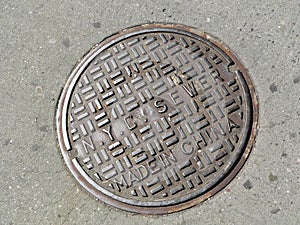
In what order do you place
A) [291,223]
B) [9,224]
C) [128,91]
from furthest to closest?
1. [128,91]
2. [9,224]
3. [291,223]

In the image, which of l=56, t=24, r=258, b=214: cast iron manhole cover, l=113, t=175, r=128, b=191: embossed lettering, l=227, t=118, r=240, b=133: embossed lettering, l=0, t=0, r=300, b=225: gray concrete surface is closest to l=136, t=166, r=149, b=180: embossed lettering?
l=56, t=24, r=258, b=214: cast iron manhole cover

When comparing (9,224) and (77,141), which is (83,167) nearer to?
(77,141)

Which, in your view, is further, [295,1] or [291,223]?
[295,1]

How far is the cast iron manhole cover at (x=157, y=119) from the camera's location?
121 inches

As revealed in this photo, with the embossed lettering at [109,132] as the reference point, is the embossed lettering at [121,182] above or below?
below

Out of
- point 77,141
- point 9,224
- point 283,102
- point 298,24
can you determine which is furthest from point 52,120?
point 298,24

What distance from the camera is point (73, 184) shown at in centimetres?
318

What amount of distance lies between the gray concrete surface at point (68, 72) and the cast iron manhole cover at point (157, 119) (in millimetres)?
86

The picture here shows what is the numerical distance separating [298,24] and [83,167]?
187 centimetres

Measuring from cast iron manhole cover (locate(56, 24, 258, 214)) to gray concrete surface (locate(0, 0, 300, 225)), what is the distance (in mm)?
86

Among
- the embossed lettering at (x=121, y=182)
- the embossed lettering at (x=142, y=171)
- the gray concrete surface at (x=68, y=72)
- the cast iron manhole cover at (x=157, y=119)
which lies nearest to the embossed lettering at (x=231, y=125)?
the cast iron manhole cover at (x=157, y=119)

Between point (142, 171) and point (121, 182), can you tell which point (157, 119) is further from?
point (121, 182)

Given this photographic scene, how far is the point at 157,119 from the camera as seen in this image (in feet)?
10.5

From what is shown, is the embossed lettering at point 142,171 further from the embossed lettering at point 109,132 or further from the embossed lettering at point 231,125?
the embossed lettering at point 231,125
